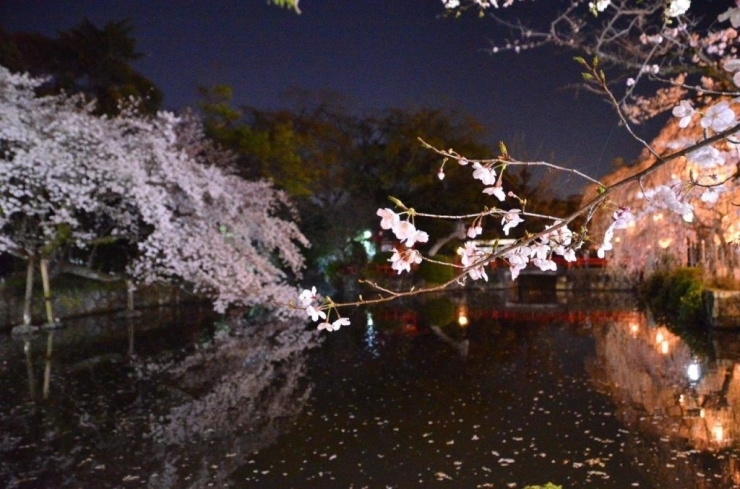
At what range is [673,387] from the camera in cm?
723

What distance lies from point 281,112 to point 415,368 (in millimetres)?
15508

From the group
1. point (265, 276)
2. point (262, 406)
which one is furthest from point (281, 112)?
point (262, 406)

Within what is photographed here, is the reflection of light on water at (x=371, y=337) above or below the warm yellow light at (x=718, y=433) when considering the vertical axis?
above

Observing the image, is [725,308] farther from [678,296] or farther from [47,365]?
[47,365]

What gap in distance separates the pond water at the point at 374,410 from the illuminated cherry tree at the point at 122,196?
1667mm

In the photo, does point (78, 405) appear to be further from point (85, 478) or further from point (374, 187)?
point (374, 187)

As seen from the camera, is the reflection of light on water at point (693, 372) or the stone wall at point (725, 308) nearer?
the reflection of light on water at point (693, 372)

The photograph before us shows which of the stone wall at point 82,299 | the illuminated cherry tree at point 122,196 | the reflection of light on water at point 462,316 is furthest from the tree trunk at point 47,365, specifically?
the reflection of light on water at point 462,316

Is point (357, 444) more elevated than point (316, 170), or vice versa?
point (316, 170)

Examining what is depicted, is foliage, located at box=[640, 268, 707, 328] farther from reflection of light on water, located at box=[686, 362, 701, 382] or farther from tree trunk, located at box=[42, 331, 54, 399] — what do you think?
tree trunk, located at box=[42, 331, 54, 399]

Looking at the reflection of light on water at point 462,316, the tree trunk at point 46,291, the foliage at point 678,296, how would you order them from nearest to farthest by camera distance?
the foliage at point 678,296, the tree trunk at point 46,291, the reflection of light on water at point 462,316

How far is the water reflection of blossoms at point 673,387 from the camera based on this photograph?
5551 millimetres

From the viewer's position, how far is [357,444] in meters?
5.54

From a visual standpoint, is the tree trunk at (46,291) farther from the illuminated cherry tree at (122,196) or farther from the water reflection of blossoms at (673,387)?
the water reflection of blossoms at (673,387)
